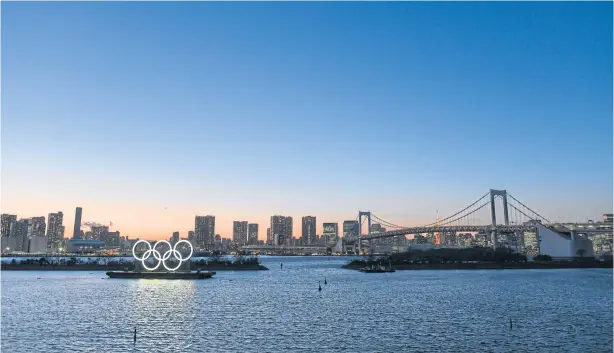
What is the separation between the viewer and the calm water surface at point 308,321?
27.5 metres

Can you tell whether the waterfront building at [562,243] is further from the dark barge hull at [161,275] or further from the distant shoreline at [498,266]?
the dark barge hull at [161,275]

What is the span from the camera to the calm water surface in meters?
27.5

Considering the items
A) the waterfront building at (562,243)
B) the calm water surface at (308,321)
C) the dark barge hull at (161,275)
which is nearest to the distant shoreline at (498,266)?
the waterfront building at (562,243)

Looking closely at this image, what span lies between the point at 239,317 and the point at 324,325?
741 centimetres

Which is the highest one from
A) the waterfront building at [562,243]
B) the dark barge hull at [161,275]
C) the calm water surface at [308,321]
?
the waterfront building at [562,243]

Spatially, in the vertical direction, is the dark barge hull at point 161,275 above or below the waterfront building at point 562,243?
below

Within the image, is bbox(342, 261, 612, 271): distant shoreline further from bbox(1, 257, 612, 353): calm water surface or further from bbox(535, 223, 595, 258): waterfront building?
bbox(1, 257, 612, 353): calm water surface

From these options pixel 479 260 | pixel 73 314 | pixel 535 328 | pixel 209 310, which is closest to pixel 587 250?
pixel 479 260

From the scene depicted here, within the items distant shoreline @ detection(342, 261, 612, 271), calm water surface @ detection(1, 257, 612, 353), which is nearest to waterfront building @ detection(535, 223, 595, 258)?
distant shoreline @ detection(342, 261, 612, 271)

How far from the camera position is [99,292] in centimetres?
5703

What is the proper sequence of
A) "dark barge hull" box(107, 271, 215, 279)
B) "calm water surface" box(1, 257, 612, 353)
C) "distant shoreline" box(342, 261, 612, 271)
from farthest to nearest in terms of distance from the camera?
"distant shoreline" box(342, 261, 612, 271)
"dark barge hull" box(107, 271, 215, 279)
"calm water surface" box(1, 257, 612, 353)

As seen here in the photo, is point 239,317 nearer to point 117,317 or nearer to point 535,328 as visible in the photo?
point 117,317

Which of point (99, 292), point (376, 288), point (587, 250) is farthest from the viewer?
point (587, 250)

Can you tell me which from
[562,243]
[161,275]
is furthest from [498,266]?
[161,275]
